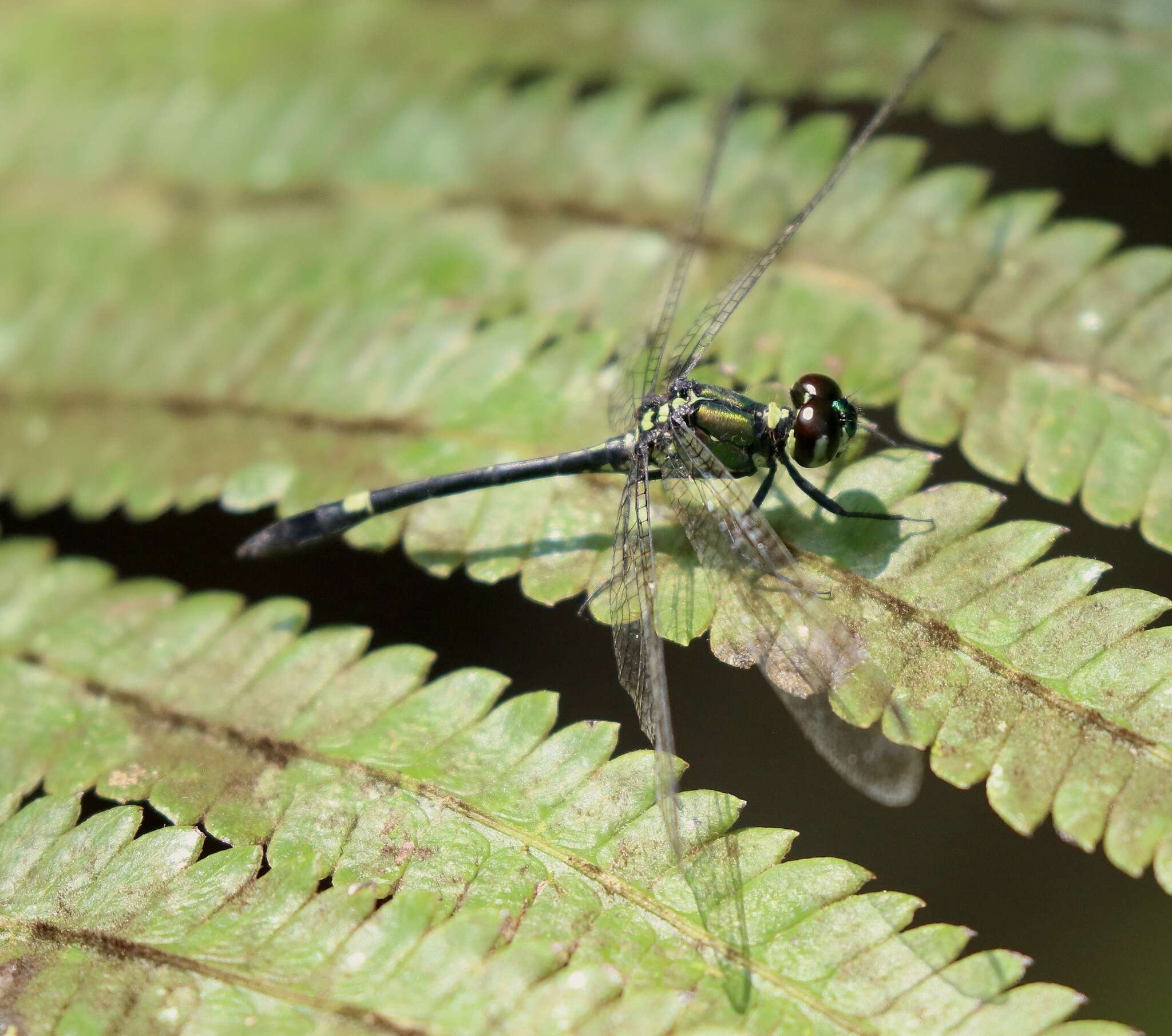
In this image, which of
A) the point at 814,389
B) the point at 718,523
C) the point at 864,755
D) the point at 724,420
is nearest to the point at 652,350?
the point at 724,420

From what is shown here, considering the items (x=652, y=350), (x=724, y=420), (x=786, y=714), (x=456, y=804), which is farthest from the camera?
(x=786, y=714)

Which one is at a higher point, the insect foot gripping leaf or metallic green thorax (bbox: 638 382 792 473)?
metallic green thorax (bbox: 638 382 792 473)

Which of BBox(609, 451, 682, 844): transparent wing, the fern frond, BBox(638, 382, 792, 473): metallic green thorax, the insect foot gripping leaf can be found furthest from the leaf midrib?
BBox(638, 382, 792, 473): metallic green thorax

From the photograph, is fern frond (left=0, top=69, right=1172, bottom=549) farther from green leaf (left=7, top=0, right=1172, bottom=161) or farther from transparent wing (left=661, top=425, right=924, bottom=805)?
transparent wing (left=661, top=425, right=924, bottom=805)

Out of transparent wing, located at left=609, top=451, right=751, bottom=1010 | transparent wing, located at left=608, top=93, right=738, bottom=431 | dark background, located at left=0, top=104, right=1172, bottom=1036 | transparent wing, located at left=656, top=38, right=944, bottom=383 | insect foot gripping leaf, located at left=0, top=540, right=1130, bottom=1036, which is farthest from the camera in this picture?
transparent wing, located at left=608, top=93, right=738, bottom=431

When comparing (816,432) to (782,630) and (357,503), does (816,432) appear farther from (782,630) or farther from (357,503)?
(357,503)

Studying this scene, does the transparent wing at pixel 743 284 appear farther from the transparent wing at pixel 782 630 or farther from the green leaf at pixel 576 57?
the green leaf at pixel 576 57
